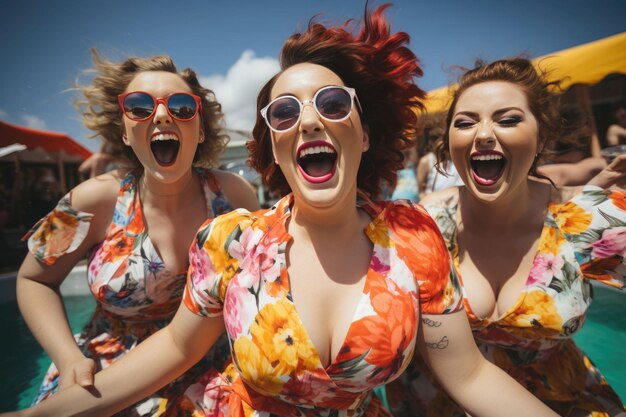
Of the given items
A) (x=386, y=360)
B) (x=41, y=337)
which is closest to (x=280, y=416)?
(x=386, y=360)

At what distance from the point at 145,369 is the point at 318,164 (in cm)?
101

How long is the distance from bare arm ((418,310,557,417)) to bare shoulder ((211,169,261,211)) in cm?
126

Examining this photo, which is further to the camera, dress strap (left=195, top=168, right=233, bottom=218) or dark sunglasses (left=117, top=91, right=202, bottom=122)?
dress strap (left=195, top=168, right=233, bottom=218)

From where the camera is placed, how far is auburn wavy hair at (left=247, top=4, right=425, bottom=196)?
1.44m

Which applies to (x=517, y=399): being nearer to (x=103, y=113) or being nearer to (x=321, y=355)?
(x=321, y=355)

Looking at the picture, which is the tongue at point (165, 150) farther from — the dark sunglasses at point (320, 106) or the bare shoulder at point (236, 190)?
the dark sunglasses at point (320, 106)

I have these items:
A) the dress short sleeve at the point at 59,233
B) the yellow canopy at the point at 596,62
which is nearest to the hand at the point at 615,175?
the dress short sleeve at the point at 59,233

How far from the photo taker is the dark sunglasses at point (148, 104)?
1720mm

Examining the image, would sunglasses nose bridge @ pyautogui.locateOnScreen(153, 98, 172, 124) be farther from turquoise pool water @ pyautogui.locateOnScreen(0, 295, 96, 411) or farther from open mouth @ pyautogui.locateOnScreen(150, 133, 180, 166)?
turquoise pool water @ pyautogui.locateOnScreen(0, 295, 96, 411)

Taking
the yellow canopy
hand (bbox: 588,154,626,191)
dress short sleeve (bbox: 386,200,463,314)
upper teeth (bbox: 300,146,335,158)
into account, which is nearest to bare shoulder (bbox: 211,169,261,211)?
upper teeth (bbox: 300,146,335,158)

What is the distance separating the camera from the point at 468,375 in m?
1.24

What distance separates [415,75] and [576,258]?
1.05m

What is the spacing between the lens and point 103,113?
204 cm

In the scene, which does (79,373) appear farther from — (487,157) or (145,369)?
(487,157)
